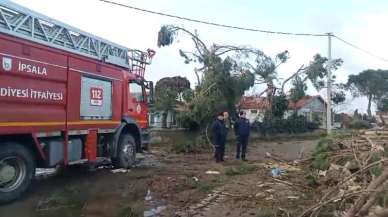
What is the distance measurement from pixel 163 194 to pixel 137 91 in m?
5.16

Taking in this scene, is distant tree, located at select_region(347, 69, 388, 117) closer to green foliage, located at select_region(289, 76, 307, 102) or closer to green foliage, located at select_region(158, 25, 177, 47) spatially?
green foliage, located at select_region(289, 76, 307, 102)

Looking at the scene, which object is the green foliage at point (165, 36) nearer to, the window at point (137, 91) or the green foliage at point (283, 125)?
the green foliage at point (283, 125)

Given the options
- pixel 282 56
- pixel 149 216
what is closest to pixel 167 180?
pixel 149 216

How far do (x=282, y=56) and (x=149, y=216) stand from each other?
1258 inches

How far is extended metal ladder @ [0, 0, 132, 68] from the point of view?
910cm

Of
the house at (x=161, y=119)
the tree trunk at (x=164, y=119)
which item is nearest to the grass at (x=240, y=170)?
the house at (x=161, y=119)

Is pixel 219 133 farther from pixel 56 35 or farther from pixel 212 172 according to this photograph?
pixel 56 35

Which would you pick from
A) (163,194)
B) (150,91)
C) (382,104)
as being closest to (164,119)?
(150,91)

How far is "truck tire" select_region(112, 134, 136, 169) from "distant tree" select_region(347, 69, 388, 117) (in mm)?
55880

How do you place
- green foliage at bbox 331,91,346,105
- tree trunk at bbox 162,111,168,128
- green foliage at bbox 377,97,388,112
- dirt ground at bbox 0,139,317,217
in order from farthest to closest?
green foliage at bbox 377,97,388,112 → green foliage at bbox 331,91,346,105 → tree trunk at bbox 162,111,168,128 → dirt ground at bbox 0,139,317,217

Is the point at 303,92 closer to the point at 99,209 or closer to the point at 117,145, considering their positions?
the point at 117,145

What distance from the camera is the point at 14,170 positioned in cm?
927

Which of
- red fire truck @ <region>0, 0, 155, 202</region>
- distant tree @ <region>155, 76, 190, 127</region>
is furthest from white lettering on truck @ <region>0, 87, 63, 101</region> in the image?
distant tree @ <region>155, 76, 190, 127</region>

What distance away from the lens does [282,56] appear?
38531 millimetres
